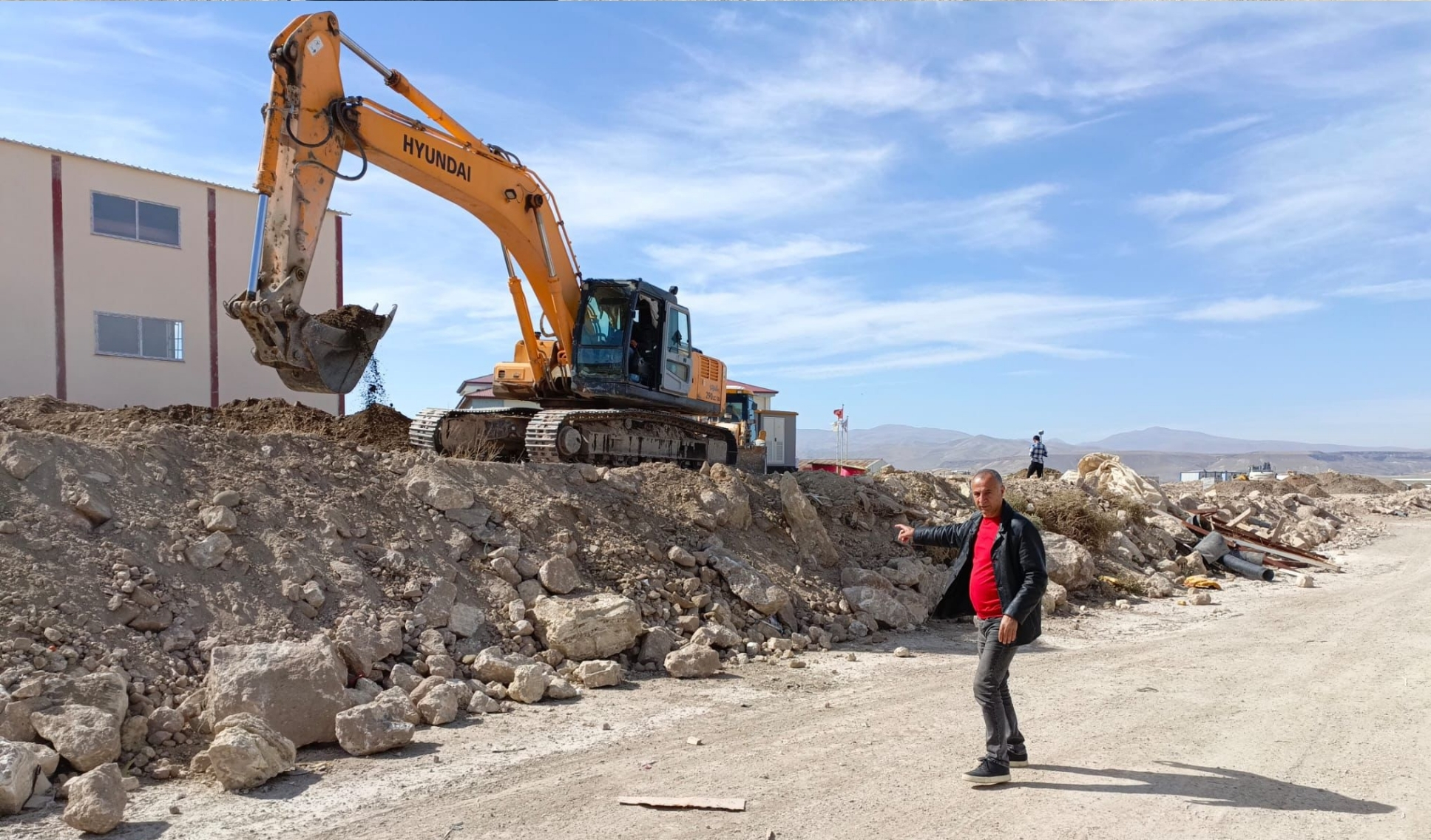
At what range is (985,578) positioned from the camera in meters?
5.50

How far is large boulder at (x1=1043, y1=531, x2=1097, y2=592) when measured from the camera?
12.4 metres

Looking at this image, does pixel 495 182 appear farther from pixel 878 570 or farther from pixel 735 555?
pixel 878 570

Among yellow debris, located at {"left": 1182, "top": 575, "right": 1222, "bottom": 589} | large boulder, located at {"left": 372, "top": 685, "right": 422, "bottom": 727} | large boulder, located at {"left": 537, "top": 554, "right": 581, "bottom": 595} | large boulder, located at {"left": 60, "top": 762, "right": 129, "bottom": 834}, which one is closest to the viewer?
large boulder, located at {"left": 60, "top": 762, "right": 129, "bottom": 834}

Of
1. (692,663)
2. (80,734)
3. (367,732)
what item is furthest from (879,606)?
(80,734)

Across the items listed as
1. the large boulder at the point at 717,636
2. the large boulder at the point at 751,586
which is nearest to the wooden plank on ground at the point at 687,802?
the large boulder at the point at 717,636

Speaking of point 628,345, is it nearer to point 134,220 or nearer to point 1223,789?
point 1223,789

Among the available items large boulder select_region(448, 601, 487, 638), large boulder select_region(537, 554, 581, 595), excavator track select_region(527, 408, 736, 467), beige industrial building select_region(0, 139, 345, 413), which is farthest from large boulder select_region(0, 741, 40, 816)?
beige industrial building select_region(0, 139, 345, 413)

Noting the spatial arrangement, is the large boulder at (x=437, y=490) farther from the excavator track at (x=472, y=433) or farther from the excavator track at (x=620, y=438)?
the excavator track at (x=472, y=433)

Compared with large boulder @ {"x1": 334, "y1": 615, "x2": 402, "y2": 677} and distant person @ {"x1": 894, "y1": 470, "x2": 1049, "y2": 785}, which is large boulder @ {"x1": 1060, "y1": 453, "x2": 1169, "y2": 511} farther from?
large boulder @ {"x1": 334, "y1": 615, "x2": 402, "y2": 677}

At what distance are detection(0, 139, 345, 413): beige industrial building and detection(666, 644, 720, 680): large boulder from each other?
14488 millimetres

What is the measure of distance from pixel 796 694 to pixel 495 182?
7437mm

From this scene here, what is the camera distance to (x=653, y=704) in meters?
7.20

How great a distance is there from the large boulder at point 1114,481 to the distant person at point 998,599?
12379 millimetres

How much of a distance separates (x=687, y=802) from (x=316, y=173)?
7.40 metres
